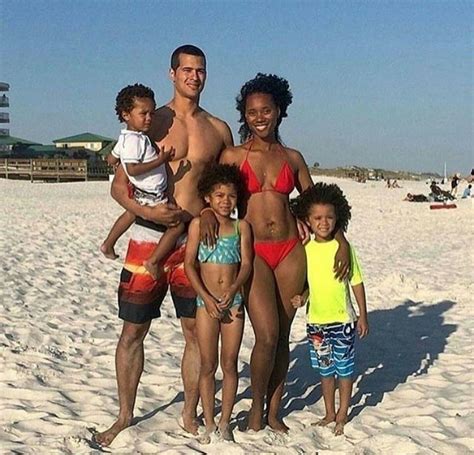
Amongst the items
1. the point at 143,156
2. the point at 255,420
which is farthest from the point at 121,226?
the point at 255,420

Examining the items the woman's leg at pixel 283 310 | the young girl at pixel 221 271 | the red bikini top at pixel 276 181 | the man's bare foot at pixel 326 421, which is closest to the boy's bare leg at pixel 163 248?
the young girl at pixel 221 271

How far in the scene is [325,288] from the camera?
4297 mm

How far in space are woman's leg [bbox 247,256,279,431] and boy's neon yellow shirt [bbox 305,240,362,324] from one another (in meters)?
0.31

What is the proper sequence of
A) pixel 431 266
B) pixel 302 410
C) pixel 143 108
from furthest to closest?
pixel 431 266, pixel 302 410, pixel 143 108

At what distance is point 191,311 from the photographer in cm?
407

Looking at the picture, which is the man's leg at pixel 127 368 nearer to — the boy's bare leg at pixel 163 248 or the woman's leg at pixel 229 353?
the boy's bare leg at pixel 163 248

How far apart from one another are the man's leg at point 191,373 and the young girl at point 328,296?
66cm

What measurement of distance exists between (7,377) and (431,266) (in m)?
8.75

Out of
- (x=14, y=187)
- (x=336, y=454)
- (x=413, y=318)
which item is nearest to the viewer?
(x=336, y=454)

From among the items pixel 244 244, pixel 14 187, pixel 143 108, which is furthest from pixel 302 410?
pixel 14 187

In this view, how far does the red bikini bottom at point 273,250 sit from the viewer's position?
413 cm

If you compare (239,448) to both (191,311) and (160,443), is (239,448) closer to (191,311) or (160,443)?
(160,443)

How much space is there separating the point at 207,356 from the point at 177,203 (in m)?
0.90

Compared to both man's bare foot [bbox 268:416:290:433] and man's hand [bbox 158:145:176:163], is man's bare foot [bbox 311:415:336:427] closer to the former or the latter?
man's bare foot [bbox 268:416:290:433]
